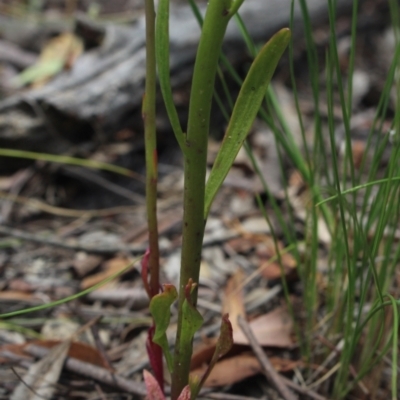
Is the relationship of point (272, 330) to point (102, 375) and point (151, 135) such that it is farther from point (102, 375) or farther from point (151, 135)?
point (151, 135)

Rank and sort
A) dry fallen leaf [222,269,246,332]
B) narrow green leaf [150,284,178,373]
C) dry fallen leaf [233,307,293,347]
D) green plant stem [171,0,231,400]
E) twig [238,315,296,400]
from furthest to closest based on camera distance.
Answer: dry fallen leaf [222,269,246,332]
dry fallen leaf [233,307,293,347]
twig [238,315,296,400]
narrow green leaf [150,284,178,373]
green plant stem [171,0,231,400]

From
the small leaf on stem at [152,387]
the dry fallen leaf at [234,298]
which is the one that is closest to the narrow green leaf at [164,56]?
the small leaf on stem at [152,387]

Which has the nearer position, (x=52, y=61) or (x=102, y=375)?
(x=102, y=375)

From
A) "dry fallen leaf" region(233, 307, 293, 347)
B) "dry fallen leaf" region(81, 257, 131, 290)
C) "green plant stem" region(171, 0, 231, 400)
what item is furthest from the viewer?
"dry fallen leaf" region(81, 257, 131, 290)

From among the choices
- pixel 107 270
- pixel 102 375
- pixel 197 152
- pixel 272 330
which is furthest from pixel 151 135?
pixel 107 270

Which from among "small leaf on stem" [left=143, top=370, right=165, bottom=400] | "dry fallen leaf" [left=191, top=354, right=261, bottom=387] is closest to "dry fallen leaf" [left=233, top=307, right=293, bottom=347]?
"dry fallen leaf" [left=191, top=354, right=261, bottom=387]

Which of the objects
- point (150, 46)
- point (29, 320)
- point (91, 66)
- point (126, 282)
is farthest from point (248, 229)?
point (150, 46)

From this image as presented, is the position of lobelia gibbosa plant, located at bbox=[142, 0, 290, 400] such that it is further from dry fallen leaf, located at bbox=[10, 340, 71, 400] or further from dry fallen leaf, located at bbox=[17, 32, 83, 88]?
dry fallen leaf, located at bbox=[17, 32, 83, 88]
